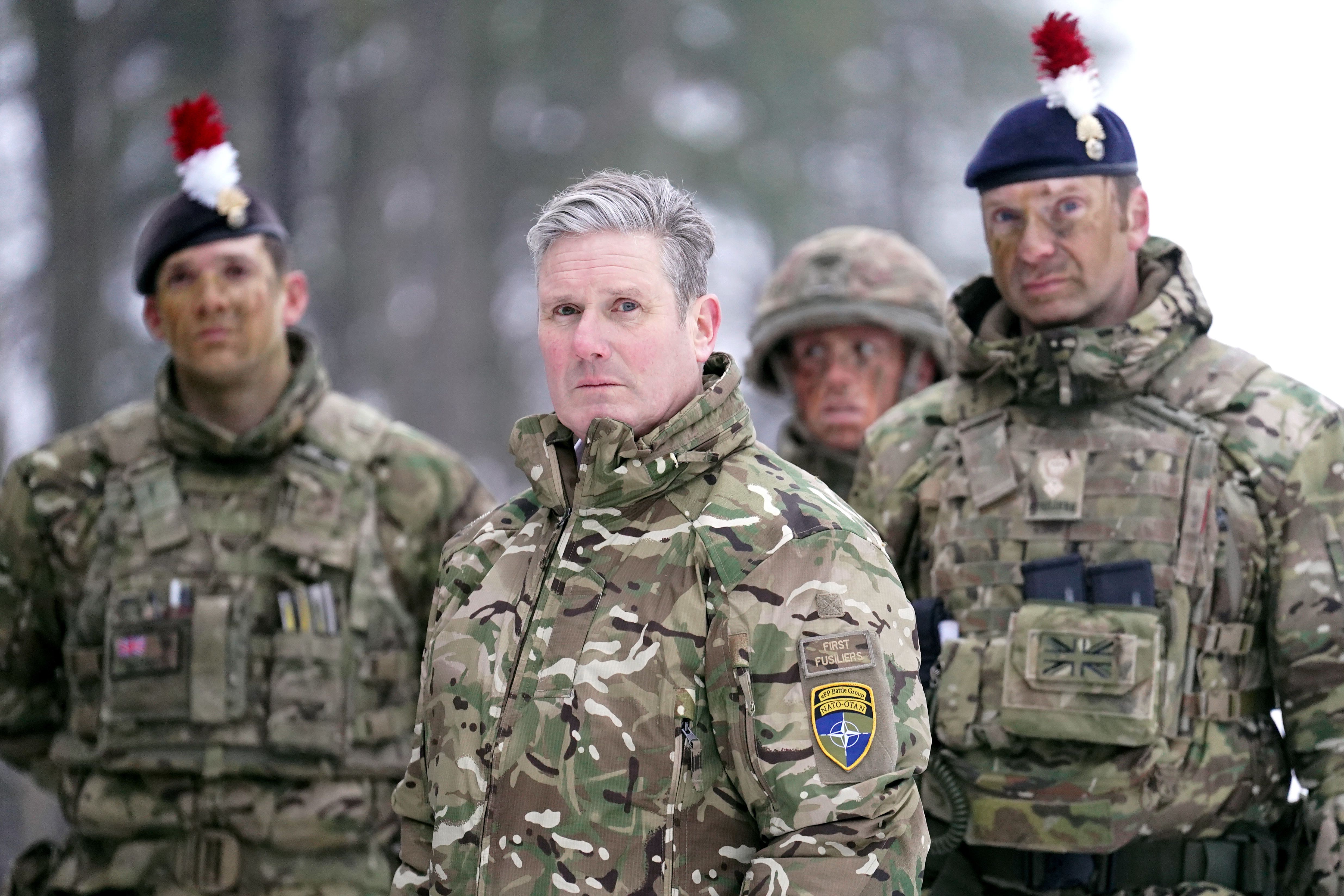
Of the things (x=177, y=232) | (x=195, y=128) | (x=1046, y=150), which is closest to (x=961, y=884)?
(x=1046, y=150)

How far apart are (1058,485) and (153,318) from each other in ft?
10.1

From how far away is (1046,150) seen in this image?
401cm

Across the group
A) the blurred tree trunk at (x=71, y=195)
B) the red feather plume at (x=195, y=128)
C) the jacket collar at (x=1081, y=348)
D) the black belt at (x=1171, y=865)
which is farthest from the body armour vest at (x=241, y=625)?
the blurred tree trunk at (x=71, y=195)

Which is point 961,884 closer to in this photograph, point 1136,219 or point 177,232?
point 1136,219

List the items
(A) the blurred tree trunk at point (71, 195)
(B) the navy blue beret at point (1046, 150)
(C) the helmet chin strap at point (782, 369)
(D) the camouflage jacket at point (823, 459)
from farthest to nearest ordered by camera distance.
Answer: (A) the blurred tree trunk at point (71, 195) → (C) the helmet chin strap at point (782, 369) → (D) the camouflage jacket at point (823, 459) → (B) the navy blue beret at point (1046, 150)

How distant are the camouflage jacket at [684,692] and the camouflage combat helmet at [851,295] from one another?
10.1ft

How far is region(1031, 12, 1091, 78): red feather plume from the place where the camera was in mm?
4082

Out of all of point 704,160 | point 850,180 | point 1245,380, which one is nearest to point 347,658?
point 1245,380

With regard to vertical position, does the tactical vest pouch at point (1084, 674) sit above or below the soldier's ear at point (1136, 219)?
below

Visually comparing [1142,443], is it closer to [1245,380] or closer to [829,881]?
[1245,380]

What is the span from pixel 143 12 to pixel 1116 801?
10.8 metres

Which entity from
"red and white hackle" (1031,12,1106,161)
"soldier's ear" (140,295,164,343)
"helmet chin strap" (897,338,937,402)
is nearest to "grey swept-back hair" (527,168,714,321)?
"red and white hackle" (1031,12,1106,161)

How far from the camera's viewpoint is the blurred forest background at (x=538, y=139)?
15477mm

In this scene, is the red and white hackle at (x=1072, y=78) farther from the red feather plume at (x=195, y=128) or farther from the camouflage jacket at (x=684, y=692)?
the red feather plume at (x=195, y=128)
